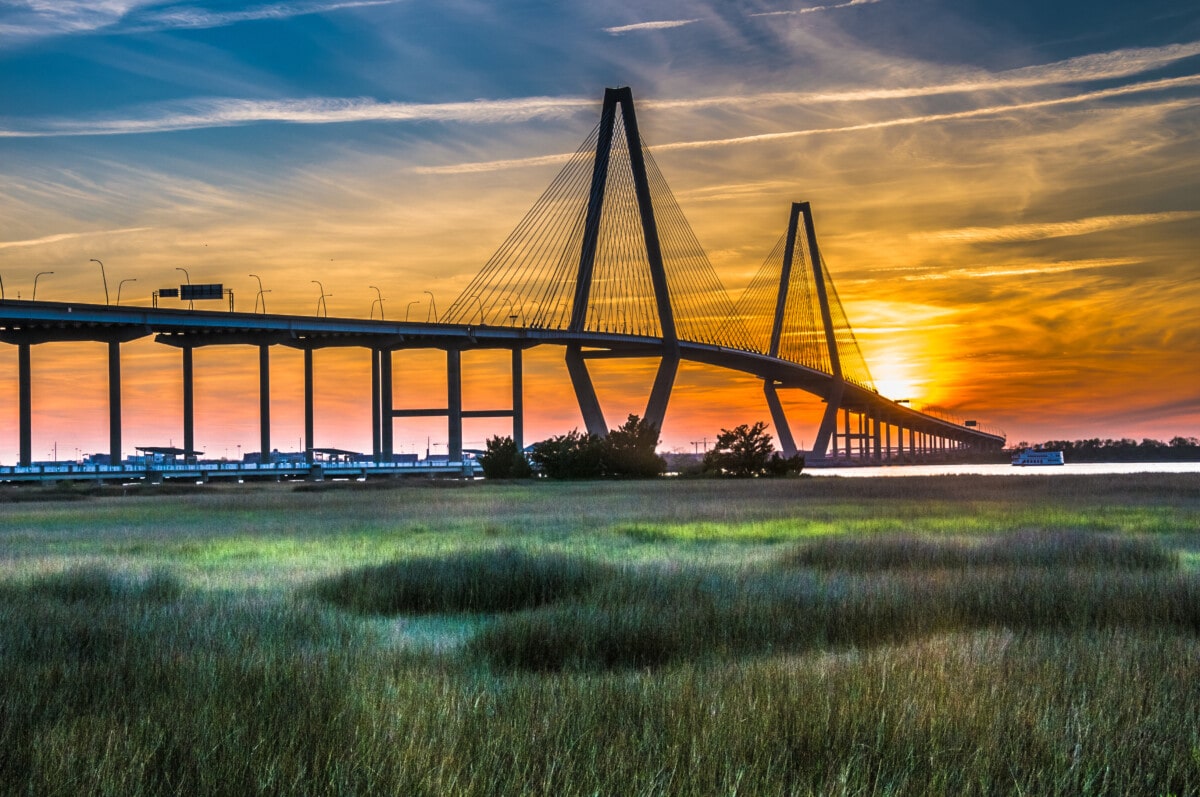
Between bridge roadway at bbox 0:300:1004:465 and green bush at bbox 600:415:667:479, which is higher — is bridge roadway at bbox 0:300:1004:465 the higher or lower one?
the higher one

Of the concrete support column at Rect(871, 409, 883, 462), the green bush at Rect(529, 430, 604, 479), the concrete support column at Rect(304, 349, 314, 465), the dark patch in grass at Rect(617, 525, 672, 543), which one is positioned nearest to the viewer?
the dark patch in grass at Rect(617, 525, 672, 543)

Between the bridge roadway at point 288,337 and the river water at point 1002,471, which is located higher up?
the bridge roadway at point 288,337

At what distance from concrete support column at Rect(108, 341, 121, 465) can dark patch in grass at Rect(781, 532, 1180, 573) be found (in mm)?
73460

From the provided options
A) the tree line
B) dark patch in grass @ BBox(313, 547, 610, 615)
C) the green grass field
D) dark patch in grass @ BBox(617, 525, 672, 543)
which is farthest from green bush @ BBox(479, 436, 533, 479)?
dark patch in grass @ BBox(313, 547, 610, 615)

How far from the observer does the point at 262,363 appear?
94500 mm

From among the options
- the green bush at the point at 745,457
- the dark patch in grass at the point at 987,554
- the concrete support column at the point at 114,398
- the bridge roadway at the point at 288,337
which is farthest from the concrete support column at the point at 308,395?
the dark patch in grass at the point at 987,554

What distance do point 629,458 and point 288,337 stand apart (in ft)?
107

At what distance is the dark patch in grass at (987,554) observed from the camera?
18500mm

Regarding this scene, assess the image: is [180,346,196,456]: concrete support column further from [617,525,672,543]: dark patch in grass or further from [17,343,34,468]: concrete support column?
[617,525,672,543]: dark patch in grass

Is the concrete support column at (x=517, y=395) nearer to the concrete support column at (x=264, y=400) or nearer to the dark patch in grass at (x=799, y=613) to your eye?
the concrete support column at (x=264, y=400)

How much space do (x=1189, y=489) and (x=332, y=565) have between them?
40.7 m

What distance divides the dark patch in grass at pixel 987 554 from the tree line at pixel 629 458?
2107 inches

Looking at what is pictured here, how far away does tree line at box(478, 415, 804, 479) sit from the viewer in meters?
76.1

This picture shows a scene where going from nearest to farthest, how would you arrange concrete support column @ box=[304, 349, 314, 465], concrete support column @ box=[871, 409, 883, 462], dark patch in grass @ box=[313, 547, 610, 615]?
dark patch in grass @ box=[313, 547, 610, 615], concrete support column @ box=[304, 349, 314, 465], concrete support column @ box=[871, 409, 883, 462]
